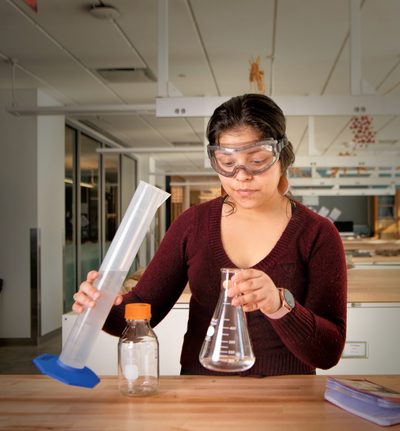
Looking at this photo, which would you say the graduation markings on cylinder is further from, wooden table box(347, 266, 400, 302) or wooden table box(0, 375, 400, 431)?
wooden table box(347, 266, 400, 302)

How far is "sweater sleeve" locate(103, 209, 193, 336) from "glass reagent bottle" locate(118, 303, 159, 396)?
29 centimetres

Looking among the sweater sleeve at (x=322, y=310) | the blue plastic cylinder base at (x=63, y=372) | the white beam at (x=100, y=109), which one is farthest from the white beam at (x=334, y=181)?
the blue plastic cylinder base at (x=63, y=372)

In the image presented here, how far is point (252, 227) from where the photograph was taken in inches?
64.2

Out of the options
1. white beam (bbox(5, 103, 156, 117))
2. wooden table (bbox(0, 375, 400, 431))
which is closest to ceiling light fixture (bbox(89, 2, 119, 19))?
white beam (bbox(5, 103, 156, 117))

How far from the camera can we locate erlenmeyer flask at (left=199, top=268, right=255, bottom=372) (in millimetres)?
1234

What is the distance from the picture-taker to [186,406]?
1.20 metres

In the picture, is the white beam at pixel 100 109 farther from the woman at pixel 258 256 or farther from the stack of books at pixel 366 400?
the stack of books at pixel 366 400

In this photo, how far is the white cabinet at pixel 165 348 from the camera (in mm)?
3049

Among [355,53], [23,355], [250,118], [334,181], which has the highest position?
[355,53]

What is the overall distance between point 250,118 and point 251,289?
49 centimetres

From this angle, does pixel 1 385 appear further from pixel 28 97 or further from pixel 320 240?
pixel 28 97

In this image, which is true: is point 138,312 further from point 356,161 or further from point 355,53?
point 356,161

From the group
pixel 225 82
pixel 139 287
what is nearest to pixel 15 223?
pixel 225 82

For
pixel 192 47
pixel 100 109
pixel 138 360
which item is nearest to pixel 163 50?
pixel 100 109
